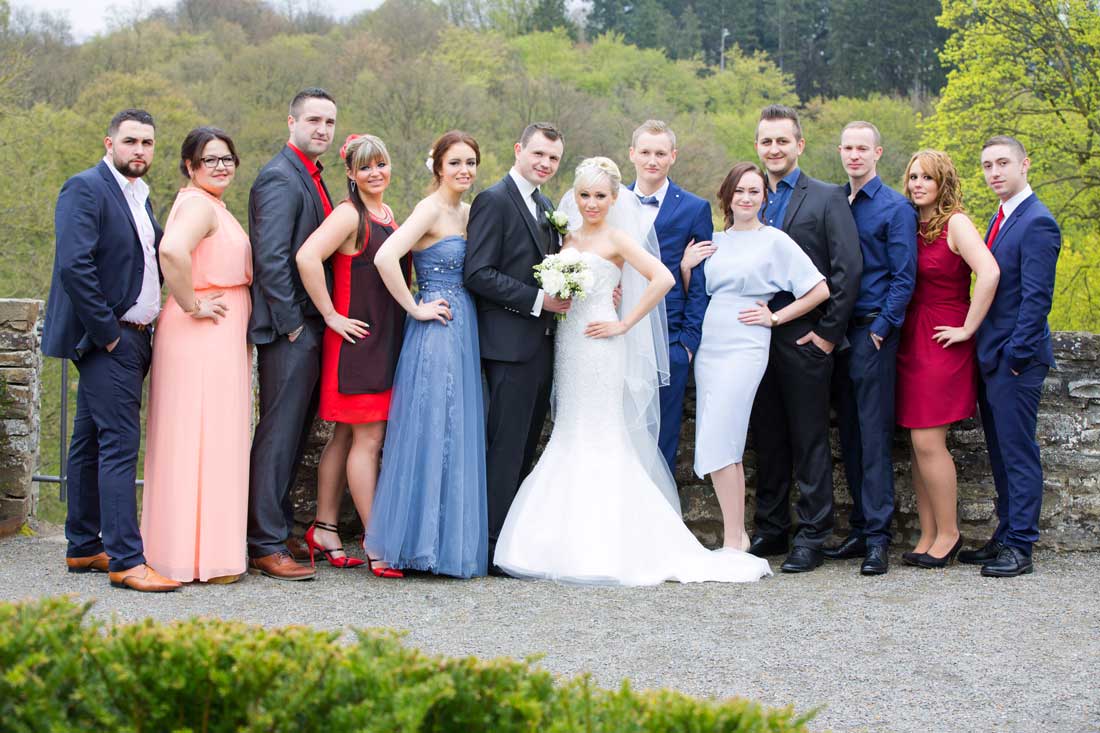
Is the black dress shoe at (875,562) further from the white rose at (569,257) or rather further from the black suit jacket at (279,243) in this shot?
the black suit jacket at (279,243)

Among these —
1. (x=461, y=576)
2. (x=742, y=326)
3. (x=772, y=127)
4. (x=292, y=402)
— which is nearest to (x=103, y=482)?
(x=292, y=402)

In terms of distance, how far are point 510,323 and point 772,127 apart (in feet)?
5.64

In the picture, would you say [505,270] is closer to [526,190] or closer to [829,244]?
[526,190]

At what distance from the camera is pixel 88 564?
556 cm

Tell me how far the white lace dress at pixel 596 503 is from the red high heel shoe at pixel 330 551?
800 mm

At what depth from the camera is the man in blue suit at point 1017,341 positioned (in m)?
5.48

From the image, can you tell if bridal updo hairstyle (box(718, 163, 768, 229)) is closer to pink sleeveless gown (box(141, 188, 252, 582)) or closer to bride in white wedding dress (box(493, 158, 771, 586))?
bride in white wedding dress (box(493, 158, 771, 586))

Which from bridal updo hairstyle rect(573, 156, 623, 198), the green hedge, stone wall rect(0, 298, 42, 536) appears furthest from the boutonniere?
the green hedge

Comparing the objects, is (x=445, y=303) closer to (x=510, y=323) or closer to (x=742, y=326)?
(x=510, y=323)

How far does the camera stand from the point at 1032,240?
18.1 ft

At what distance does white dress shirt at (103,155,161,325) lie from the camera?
206 inches

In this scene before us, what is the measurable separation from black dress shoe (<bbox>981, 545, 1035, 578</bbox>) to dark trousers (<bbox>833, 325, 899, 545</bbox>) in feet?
1.68

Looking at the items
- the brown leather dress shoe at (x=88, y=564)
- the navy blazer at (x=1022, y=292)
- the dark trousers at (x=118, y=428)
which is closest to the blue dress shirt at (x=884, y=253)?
the navy blazer at (x=1022, y=292)

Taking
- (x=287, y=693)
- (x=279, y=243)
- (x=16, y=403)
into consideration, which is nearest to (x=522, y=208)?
(x=279, y=243)
